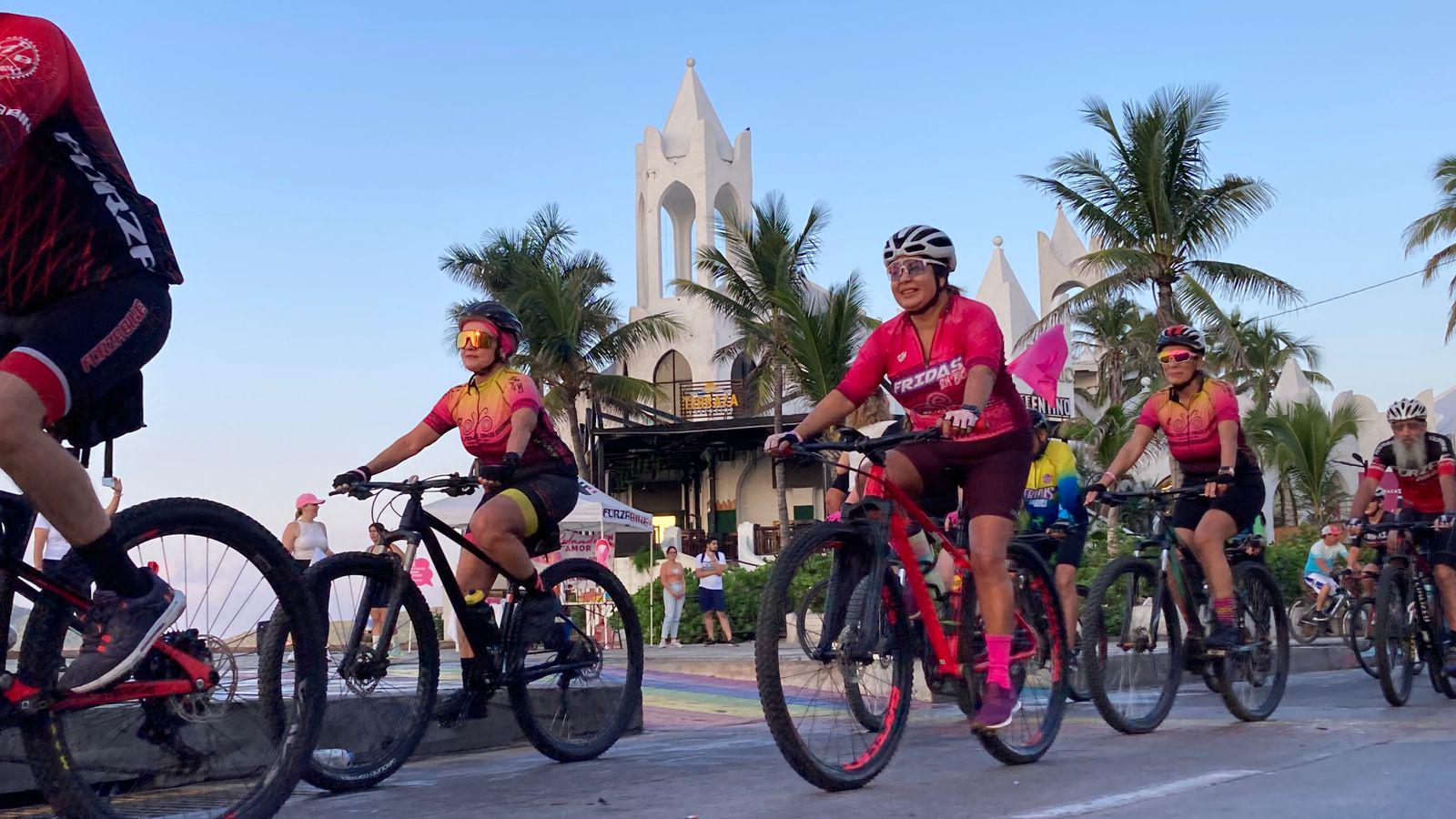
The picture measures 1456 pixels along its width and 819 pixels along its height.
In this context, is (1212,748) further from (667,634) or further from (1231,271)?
(1231,271)

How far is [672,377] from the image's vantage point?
148 ft

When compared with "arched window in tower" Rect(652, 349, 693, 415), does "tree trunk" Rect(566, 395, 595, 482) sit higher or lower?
lower

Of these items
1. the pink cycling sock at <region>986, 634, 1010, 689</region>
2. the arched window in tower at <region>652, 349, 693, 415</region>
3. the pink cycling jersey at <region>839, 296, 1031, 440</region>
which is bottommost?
the pink cycling sock at <region>986, 634, 1010, 689</region>

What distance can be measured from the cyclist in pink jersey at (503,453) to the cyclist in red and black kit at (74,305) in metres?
2.23

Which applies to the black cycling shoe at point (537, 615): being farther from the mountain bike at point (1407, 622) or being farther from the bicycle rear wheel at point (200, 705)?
the mountain bike at point (1407, 622)

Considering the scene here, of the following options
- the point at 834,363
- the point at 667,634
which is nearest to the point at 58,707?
the point at 667,634

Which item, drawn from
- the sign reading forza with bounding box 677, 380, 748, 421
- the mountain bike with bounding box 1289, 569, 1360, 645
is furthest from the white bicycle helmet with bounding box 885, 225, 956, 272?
the sign reading forza with bounding box 677, 380, 748, 421

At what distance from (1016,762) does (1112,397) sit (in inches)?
1510

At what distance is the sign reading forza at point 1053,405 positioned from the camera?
1794 centimetres

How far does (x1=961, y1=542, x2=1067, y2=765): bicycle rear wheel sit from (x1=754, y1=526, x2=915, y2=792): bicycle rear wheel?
1.27 ft

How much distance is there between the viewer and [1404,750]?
528cm

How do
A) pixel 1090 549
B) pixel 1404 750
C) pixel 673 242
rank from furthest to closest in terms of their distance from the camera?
pixel 673 242 < pixel 1090 549 < pixel 1404 750

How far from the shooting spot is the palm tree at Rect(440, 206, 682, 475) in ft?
128

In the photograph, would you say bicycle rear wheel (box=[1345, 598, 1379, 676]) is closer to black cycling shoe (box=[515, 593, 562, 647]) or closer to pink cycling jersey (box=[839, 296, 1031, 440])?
pink cycling jersey (box=[839, 296, 1031, 440])
